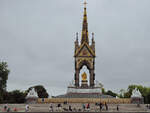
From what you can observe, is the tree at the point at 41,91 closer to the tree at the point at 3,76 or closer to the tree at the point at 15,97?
the tree at the point at 15,97

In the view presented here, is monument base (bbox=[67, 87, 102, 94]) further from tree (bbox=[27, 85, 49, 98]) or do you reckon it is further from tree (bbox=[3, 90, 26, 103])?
tree (bbox=[27, 85, 49, 98])

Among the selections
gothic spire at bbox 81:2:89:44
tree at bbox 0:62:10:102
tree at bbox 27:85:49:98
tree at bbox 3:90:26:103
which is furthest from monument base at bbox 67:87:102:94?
tree at bbox 27:85:49:98

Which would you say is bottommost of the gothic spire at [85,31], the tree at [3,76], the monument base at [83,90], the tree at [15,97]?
the tree at [15,97]

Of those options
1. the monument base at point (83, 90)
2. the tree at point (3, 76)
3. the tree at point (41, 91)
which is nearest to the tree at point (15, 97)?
the tree at point (41, 91)

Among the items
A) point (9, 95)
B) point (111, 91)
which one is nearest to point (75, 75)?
point (9, 95)

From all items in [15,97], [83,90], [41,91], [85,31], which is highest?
[85,31]

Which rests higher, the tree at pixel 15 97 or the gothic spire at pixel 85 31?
the gothic spire at pixel 85 31

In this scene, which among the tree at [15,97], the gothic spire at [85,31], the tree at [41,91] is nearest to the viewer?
the gothic spire at [85,31]

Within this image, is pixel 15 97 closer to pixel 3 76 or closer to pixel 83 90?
pixel 3 76

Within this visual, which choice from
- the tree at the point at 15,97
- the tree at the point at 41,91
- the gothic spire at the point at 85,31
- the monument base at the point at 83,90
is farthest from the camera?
the tree at the point at 41,91

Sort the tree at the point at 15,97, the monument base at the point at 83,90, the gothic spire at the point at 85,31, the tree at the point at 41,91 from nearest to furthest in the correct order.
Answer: the monument base at the point at 83,90 → the gothic spire at the point at 85,31 → the tree at the point at 15,97 → the tree at the point at 41,91

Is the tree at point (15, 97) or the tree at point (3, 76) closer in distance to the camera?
the tree at point (3, 76)

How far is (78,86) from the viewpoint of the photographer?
157ft

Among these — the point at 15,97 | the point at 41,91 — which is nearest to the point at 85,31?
the point at 15,97
